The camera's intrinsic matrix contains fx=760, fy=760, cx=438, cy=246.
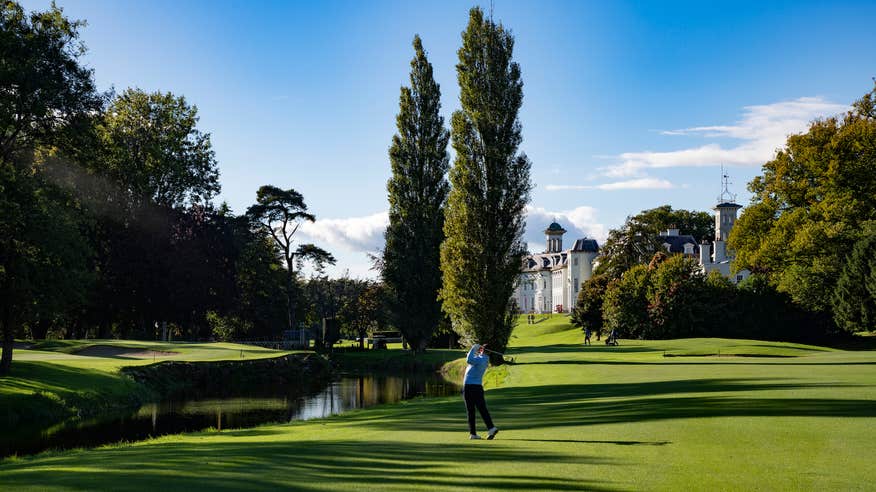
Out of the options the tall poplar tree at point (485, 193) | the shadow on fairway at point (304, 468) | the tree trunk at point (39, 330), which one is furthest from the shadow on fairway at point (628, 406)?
the tree trunk at point (39, 330)

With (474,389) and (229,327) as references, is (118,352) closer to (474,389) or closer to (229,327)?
(229,327)

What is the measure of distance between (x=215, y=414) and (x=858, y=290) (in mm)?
43766

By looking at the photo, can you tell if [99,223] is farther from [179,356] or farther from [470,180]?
[470,180]

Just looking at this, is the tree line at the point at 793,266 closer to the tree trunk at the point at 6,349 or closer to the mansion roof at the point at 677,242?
the tree trunk at the point at 6,349

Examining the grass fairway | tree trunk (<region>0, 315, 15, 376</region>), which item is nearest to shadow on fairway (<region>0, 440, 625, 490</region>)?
the grass fairway

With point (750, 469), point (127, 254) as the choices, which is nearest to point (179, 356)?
point (127, 254)

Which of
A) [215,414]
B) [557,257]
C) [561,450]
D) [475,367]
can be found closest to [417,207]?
[215,414]

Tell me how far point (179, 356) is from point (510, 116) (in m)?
23.1

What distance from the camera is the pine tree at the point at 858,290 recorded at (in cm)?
4981

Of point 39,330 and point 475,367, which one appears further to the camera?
point 39,330

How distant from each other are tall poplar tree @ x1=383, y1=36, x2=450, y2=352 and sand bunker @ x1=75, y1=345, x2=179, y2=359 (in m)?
16.4

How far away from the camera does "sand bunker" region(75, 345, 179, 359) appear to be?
44.9 m

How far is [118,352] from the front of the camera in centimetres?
4644

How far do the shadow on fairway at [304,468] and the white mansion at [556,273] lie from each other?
378 feet
